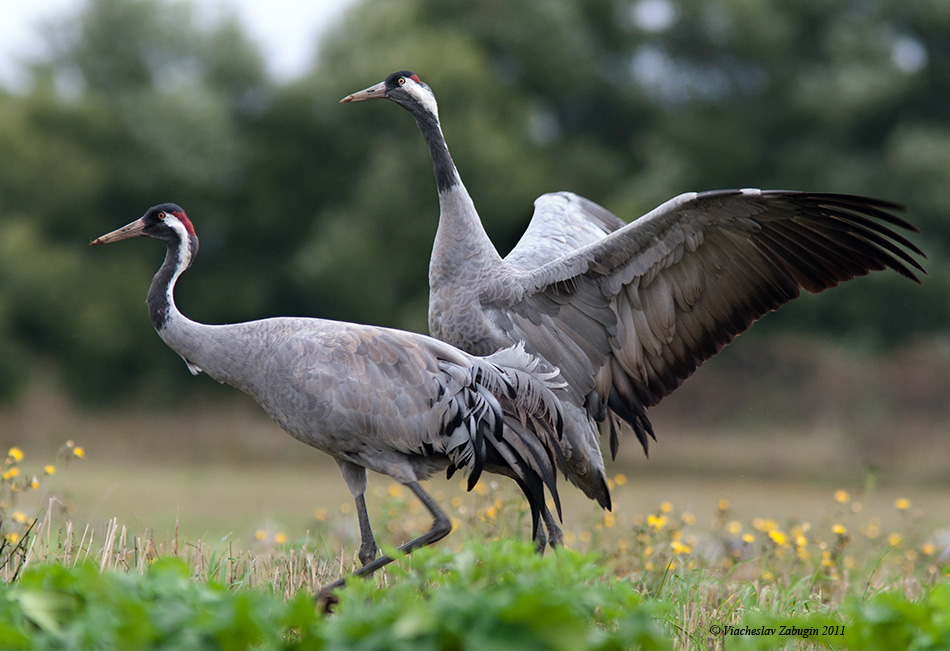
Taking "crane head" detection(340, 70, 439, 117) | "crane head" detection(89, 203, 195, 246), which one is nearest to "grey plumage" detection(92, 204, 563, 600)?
"crane head" detection(89, 203, 195, 246)

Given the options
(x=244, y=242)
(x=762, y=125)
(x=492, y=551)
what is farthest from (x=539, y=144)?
(x=492, y=551)

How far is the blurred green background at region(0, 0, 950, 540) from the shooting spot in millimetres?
17453

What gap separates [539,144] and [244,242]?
588 centimetres

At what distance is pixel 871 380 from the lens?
55.8 feet

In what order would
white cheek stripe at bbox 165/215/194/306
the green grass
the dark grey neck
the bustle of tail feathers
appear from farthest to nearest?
1. the dark grey neck
2. white cheek stripe at bbox 165/215/194/306
3. the bustle of tail feathers
4. the green grass

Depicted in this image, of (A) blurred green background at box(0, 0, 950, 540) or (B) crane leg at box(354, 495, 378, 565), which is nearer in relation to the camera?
(B) crane leg at box(354, 495, 378, 565)

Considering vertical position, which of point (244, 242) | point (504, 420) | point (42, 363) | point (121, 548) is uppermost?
point (244, 242)

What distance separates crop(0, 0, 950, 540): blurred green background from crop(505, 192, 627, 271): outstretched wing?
30.8ft

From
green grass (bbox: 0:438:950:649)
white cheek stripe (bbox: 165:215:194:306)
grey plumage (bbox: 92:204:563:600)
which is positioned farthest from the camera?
white cheek stripe (bbox: 165:215:194:306)

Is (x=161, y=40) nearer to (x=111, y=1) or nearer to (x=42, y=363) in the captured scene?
(x=111, y=1)

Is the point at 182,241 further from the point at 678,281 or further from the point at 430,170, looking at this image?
the point at 430,170

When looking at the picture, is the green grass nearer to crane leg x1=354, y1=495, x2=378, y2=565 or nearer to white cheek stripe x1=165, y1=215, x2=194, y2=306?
crane leg x1=354, y1=495, x2=378, y2=565

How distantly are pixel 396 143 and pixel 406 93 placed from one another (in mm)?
13841

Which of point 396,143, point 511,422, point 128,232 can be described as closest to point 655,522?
point 511,422
